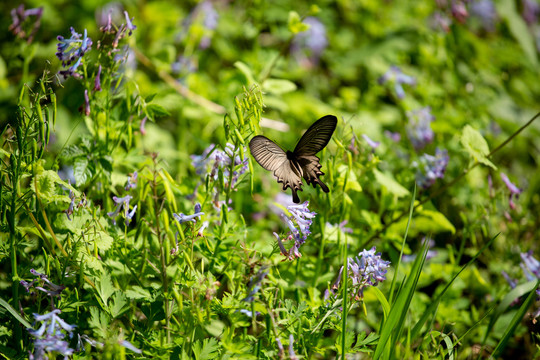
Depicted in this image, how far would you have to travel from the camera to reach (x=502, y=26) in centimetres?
528

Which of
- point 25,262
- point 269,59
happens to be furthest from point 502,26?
point 25,262

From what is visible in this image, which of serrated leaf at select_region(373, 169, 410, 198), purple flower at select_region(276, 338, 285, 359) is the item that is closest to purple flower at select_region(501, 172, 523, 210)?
serrated leaf at select_region(373, 169, 410, 198)

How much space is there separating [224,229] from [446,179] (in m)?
2.15

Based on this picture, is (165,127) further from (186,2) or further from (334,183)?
(334,183)

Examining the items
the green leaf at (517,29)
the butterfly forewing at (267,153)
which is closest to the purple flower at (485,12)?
the green leaf at (517,29)

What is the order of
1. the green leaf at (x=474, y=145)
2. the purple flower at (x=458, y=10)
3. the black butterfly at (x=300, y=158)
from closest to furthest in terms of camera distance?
1. the black butterfly at (x=300, y=158)
2. the green leaf at (x=474, y=145)
3. the purple flower at (x=458, y=10)

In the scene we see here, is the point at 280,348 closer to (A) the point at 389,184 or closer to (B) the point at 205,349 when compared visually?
(B) the point at 205,349

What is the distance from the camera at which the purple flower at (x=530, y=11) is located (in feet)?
20.3

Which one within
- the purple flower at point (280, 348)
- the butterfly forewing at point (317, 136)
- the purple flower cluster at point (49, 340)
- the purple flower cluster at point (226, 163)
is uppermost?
the butterfly forewing at point (317, 136)

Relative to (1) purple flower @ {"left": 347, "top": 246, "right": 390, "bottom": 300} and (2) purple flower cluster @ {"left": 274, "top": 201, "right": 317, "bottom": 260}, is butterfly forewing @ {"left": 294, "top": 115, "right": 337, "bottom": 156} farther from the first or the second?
(1) purple flower @ {"left": 347, "top": 246, "right": 390, "bottom": 300}

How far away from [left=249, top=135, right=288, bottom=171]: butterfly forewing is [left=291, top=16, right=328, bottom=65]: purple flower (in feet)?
10.5

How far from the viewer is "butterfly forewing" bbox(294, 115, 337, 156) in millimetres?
1666

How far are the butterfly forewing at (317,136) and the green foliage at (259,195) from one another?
0.71 ft

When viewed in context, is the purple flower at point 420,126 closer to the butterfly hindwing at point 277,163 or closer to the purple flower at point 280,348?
the butterfly hindwing at point 277,163
